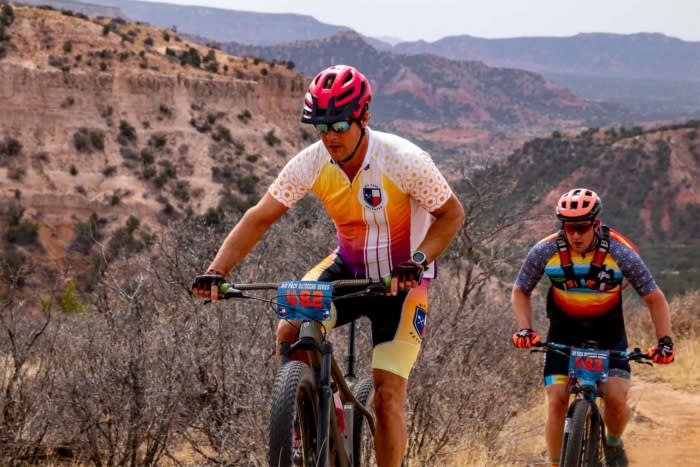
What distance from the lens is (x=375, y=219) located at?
4031 millimetres

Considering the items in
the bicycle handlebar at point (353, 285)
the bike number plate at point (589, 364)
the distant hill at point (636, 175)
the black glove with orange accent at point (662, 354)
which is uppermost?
the bicycle handlebar at point (353, 285)

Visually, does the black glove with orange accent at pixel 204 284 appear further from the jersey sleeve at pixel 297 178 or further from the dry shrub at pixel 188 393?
the dry shrub at pixel 188 393

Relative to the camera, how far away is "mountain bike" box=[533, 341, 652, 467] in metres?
4.45

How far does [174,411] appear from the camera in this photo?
605 cm

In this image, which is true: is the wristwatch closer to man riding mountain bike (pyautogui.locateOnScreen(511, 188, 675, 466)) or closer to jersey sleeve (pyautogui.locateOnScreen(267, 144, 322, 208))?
jersey sleeve (pyautogui.locateOnScreen(267, 144, 322, 208))

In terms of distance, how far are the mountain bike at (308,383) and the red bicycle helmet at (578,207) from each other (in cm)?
141

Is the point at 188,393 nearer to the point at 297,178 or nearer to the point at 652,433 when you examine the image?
the point at 297,178

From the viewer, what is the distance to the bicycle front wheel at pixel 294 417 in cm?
327

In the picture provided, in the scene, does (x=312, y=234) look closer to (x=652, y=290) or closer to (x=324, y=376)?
(x=652, y=290)

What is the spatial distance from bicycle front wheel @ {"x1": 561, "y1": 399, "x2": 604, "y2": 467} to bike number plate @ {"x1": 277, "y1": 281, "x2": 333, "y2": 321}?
1.64m

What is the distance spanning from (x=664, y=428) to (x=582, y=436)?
3.72 m

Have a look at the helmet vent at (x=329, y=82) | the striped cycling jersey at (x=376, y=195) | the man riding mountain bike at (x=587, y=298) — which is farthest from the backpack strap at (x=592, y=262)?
the helmet vent at (x=329, y=82)

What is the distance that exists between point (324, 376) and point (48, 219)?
125 ft

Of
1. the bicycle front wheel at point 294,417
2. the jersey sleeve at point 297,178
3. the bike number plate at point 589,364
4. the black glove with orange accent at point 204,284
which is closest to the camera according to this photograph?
the bicycle front wheel at point 294,417
